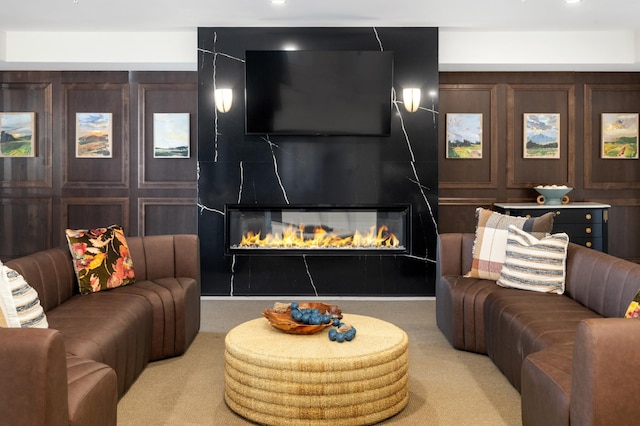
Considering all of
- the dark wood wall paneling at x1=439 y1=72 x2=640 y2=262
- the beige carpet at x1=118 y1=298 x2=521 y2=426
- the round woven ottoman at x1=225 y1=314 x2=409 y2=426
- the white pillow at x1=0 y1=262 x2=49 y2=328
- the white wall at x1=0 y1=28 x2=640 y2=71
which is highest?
the white wall at x1=0 y1=28 x2=640 y2=71

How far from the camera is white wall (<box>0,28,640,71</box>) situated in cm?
639

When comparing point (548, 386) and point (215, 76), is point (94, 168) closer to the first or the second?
point (215, 76)

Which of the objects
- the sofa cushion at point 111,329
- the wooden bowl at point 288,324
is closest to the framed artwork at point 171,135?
the sofa cushion at point 111,329

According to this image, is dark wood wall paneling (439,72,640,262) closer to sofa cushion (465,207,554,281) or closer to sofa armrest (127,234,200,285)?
sofa cushion (465,207,554,281)

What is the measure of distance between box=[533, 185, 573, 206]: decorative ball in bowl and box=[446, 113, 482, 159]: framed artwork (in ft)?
2.61

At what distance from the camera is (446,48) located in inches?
252

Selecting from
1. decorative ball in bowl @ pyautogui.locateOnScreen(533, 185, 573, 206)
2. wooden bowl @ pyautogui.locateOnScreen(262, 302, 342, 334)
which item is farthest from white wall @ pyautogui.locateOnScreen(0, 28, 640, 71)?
wooden bowl @ pyautogui.locateOnScreen(262, 302, 342, 334)

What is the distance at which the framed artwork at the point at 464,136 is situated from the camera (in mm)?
6953

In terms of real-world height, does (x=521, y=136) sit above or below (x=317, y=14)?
below

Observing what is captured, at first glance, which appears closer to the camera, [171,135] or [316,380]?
[316,380]

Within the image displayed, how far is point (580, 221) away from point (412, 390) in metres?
3.75

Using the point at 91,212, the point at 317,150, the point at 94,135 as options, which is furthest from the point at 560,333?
the point at 94,135

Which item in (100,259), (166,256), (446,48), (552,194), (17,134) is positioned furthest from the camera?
(17,134)

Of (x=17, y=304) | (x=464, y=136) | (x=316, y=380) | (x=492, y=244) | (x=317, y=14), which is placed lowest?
(x=316, y=380)
